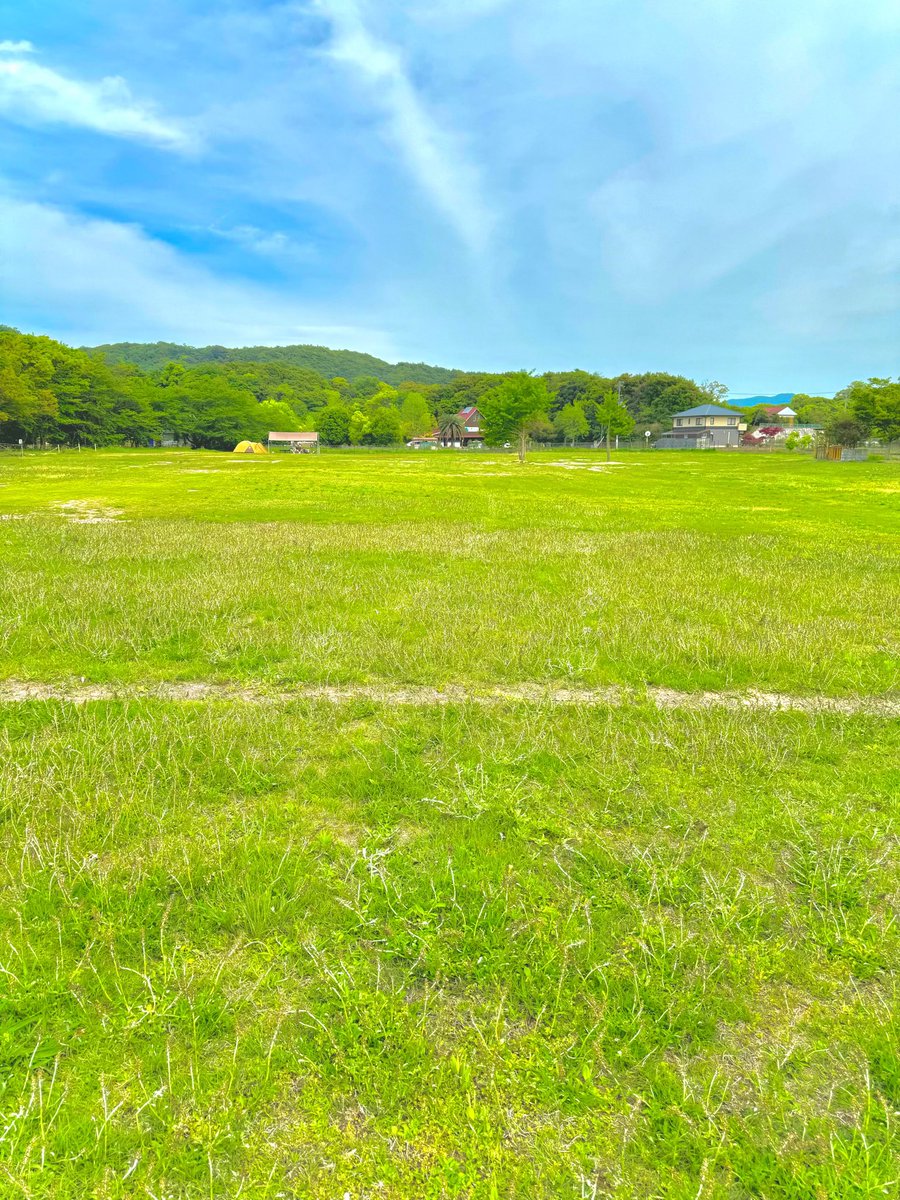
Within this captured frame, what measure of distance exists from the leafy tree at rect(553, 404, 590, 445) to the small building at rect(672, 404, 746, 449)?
1952cm

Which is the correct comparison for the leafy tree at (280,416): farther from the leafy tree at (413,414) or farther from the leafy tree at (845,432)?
the leafy tree at (845,432)

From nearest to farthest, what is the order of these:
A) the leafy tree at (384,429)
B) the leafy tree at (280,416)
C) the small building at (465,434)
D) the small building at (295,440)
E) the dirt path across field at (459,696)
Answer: the dirt path across field at (459,696), the small building at (295,440), the leafy tree at (384,429), the leafy tree at (280,416), the small building at (465,434)

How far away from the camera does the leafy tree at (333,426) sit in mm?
138250

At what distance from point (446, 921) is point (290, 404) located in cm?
17699

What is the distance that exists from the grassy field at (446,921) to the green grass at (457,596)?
4.8 inches

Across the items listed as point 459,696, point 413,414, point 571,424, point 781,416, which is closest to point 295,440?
point 413,414

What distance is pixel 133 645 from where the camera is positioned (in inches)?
355

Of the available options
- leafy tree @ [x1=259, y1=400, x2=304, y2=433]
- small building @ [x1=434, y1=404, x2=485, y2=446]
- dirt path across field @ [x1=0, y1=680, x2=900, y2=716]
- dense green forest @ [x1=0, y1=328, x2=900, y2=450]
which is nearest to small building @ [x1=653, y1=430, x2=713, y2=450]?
dense green forest @ [x1=0, y1=328, x2=900, y2=450]

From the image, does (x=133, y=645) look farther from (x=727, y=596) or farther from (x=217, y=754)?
(x=727, y=596)

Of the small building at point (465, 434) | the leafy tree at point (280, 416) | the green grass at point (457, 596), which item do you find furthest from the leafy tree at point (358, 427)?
the green grass at point (457, 596)

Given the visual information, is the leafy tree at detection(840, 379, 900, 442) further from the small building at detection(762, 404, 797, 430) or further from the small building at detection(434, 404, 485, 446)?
the small building at detection(762, 404, 797, 430)

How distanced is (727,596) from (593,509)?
15.6 m

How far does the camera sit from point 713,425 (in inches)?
4663

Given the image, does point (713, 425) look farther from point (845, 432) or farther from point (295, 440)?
point (295, 440)
